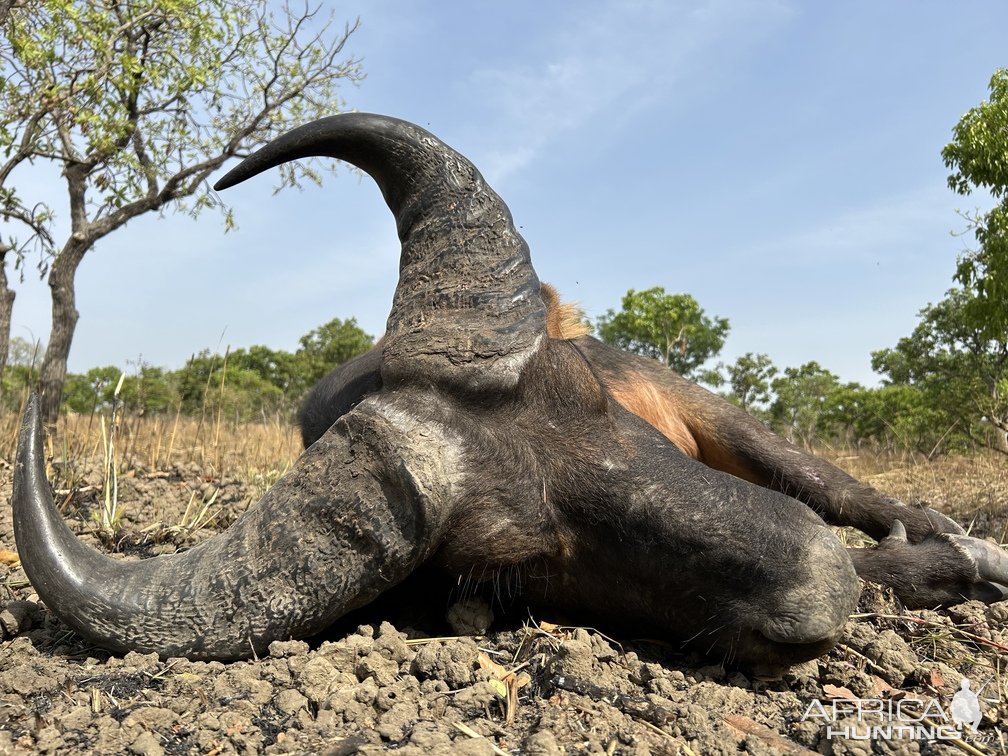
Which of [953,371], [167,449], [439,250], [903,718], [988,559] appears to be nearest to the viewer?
[903,718]

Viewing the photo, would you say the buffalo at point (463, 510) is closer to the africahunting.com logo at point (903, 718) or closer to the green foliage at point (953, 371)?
the africahunting.com logo at point (903, 718)

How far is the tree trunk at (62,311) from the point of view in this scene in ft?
45.7

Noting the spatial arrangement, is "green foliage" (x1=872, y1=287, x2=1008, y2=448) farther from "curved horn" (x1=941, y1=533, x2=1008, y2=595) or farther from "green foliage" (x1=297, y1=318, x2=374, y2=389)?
"green foliage" (x1=297, y1=318, x2=374, y2=389)

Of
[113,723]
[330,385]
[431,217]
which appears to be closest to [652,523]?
[431,217]

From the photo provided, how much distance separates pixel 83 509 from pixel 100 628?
103 inches

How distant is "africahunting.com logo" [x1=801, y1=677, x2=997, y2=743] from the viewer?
1911 mm

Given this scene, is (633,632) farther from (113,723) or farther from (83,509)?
(83,509)

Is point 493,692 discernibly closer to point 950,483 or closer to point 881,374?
point 950,483

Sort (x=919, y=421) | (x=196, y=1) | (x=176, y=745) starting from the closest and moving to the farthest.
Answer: (x=176, y=745) → (x=196, y=1) → (x=919, y=421)

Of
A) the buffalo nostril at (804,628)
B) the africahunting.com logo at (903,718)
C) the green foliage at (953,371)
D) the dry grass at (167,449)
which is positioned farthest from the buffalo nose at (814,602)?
the green foliage at (953,371)

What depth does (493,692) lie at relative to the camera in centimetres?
205

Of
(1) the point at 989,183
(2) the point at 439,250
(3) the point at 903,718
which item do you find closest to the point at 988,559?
(3) the point at 903,718

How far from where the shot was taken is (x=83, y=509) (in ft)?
14.9

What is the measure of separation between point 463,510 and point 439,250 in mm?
797
